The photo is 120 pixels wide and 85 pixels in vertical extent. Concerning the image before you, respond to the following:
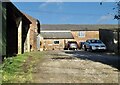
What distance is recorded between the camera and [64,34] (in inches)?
3000

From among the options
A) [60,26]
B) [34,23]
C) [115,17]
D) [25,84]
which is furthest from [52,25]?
[25,84]

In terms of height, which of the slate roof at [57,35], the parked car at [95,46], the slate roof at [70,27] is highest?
the slate roof at [70,27]

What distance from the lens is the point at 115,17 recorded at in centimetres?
2941

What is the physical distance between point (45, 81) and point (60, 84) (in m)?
0.86

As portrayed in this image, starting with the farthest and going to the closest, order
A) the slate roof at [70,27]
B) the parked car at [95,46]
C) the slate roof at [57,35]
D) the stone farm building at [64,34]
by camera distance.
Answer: the slate roof at [70,27] → the slate roof at [57,35] → the stone farm building at [64,34] → the parked car at [95,46]

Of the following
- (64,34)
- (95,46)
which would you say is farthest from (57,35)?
(95,46)

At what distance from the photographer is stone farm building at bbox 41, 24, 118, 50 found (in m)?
73.1

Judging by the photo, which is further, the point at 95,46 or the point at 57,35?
the point at 57,35

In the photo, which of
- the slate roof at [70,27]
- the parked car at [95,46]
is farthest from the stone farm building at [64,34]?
the parked car at [95,46]

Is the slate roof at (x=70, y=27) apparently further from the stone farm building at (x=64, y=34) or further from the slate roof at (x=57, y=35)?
the slate roof at (x=57, y=35)

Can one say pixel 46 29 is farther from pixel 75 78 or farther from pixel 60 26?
pixel 75 78

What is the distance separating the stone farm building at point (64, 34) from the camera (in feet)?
240

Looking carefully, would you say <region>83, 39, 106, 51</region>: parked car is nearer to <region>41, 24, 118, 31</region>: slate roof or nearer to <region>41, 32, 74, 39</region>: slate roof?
<region>41, 32, 74, 39</region>: slate roof

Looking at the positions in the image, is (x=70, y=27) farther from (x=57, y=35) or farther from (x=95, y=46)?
(x=95, y=46)
